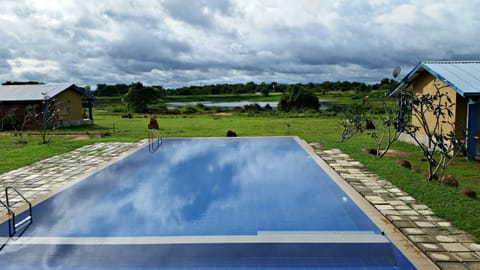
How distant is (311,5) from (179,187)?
38.9 feet

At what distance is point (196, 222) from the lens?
19.6 ft

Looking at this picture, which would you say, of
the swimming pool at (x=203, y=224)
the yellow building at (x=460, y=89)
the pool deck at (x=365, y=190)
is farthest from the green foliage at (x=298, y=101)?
the swimming pool at (x=203, y=224)

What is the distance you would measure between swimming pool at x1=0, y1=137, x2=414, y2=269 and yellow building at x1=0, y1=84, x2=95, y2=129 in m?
13.4

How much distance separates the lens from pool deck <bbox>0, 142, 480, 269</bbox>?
4.33 meters

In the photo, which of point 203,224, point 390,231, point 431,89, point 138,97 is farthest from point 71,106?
point 390,231

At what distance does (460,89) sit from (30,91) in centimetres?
2141

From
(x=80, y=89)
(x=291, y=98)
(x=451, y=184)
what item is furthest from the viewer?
(x=291, y=98)

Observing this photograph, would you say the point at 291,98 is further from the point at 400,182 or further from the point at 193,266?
the point at 193,266

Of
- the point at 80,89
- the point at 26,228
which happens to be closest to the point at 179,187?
the point at 26,228

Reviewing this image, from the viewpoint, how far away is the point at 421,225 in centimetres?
511

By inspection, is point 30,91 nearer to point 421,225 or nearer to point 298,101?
point 421,225

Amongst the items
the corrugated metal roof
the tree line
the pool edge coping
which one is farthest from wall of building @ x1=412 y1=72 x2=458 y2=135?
the tree line

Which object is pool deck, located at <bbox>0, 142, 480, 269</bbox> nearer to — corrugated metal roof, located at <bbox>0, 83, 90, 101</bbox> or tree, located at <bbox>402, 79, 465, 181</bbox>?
tree, located at <bbox>402, 79, 465, 181</bbox>

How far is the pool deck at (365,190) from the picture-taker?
4328 mm
